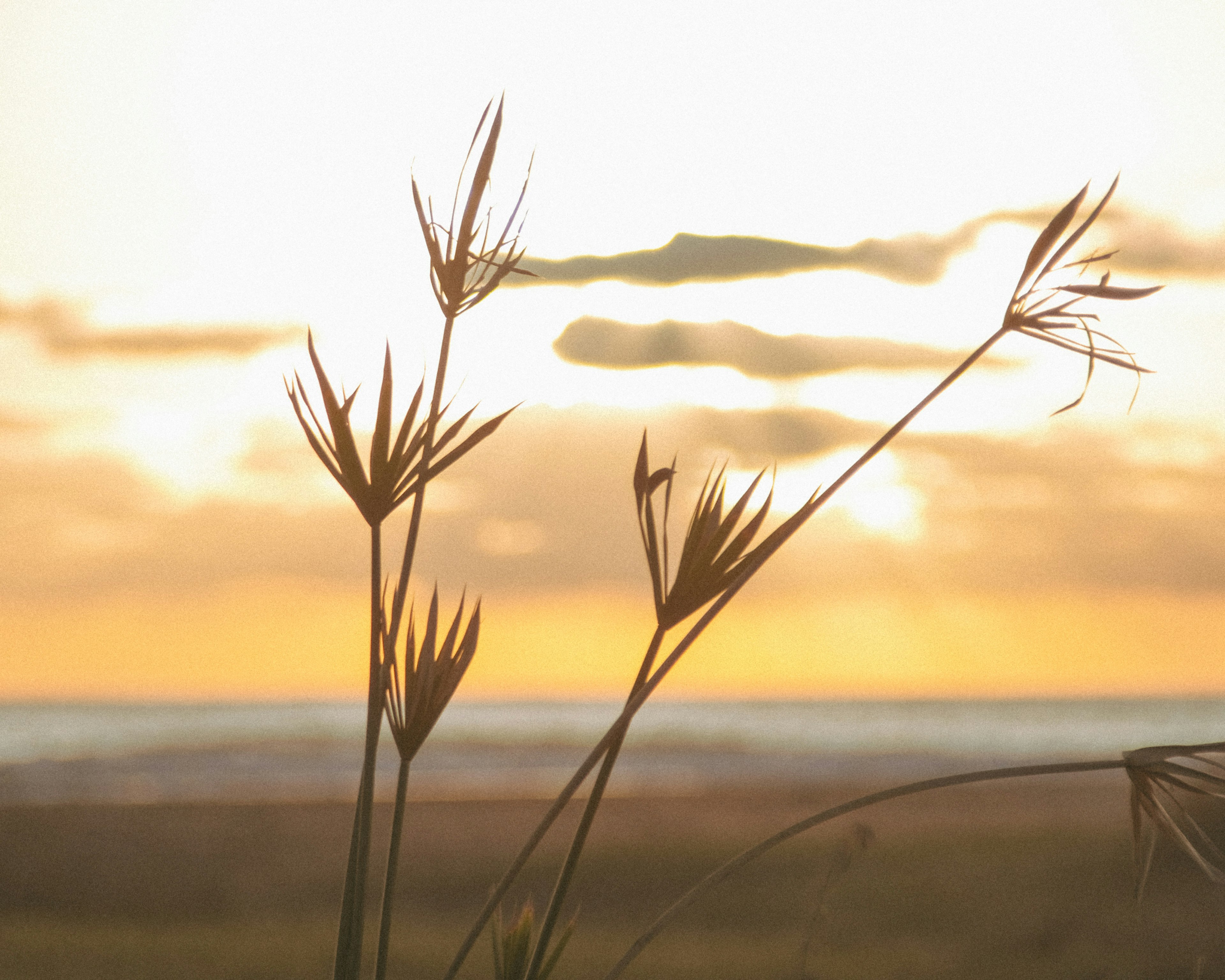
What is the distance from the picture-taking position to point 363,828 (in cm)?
210

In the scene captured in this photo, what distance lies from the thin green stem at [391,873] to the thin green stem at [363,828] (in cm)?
4

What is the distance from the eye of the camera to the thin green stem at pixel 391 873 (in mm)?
2090

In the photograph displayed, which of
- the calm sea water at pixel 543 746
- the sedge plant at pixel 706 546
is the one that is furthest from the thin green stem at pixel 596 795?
the calm sea water at pixel 543 746

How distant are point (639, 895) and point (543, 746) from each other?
21.0 m

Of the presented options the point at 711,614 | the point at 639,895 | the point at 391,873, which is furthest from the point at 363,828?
the point at 639,895

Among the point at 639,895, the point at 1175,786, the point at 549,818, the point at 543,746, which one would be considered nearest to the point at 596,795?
the point at 549,818

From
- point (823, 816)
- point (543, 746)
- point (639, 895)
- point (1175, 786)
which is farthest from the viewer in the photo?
point (543, 746)

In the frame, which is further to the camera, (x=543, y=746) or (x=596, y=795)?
(x=543, y=746)

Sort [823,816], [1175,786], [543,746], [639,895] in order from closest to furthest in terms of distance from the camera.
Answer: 1. [823,816]
2. [1175,786]
3. [639,895]
4. [543,746]

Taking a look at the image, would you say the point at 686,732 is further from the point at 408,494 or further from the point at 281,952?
the point at 408,494

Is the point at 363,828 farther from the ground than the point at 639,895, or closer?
farther from the ground

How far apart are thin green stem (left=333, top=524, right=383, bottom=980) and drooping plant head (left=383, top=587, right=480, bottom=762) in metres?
0.04

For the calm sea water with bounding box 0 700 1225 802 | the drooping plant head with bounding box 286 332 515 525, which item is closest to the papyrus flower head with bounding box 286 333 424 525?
the drooping plant head with bounding box 286 332 515 525

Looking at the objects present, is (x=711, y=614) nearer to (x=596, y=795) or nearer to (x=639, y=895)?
(x=596, y=795)
